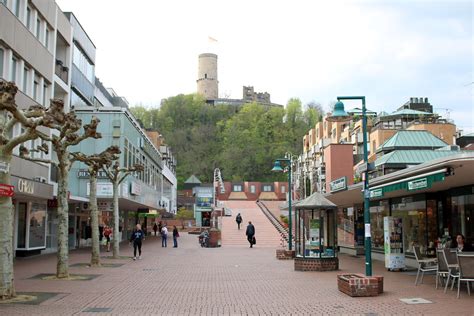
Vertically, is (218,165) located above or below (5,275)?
above

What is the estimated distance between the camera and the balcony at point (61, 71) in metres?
29.8

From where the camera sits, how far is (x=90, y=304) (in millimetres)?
11594

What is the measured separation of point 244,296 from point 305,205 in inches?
294

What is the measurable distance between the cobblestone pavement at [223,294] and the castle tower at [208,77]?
131846mm

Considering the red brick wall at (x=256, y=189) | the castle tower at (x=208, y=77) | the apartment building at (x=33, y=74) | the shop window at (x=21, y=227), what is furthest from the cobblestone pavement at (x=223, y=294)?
the castle tower at (x=208, y=77)

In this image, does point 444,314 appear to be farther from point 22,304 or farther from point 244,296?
point 22,304

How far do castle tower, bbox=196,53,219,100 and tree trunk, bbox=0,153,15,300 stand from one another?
137166 millimetres

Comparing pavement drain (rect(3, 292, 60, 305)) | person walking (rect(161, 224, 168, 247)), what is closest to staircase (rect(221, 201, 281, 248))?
person walking (rect(161, 224, 168, 247))

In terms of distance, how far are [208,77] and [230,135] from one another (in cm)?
3472

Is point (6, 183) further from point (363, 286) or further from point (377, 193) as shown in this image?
point (377, 193)

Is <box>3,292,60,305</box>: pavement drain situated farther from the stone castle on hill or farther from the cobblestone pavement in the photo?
the stone castle on hill

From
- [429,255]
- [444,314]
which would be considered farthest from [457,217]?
[444,314]

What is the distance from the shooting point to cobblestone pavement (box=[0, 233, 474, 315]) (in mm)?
10750

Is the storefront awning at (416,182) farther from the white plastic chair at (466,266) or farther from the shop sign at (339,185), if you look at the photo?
the shop sign at (339,185)
